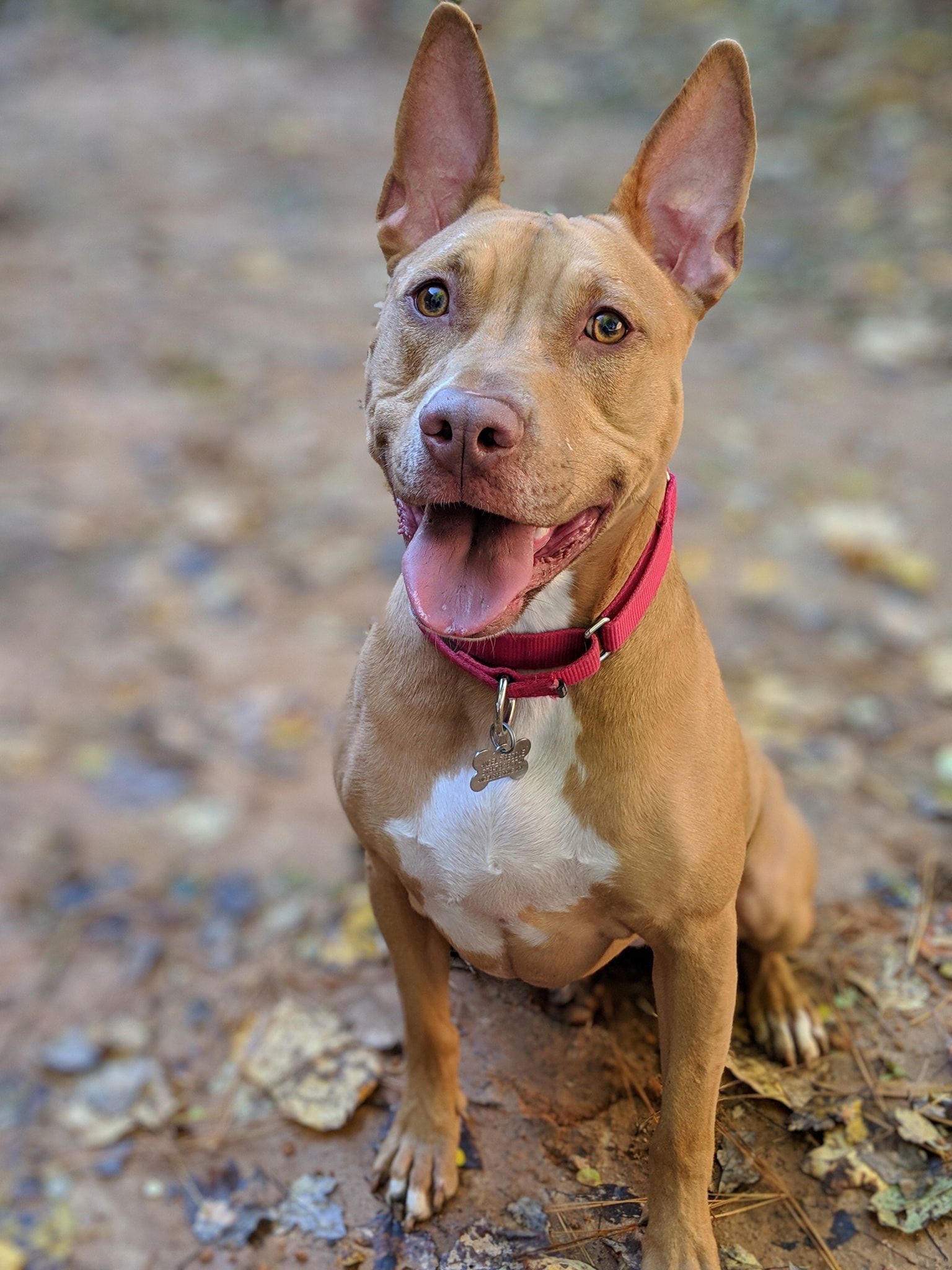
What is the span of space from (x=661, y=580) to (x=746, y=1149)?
4.01 feet

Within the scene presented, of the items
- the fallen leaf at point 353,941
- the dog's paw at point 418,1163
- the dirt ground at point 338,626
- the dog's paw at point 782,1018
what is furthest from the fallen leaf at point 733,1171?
the fallen leaf at point 353,941

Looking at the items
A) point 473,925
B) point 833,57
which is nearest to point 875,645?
point 473,925

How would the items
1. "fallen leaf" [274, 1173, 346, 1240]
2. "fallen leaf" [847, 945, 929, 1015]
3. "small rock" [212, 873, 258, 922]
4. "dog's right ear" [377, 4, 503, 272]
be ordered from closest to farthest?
"dog's right ear" [377, 4, 503, 272]
"fallen leaf" [274, 1173, 346, 1240]
"fallen leaf" [847, 945, 929, 1015]
"small rock" [212, 873, 258, 922]

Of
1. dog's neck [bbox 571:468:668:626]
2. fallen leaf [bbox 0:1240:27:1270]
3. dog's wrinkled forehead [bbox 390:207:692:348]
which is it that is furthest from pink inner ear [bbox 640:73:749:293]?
fallen leaf [bbox 0:1240:27:1270]

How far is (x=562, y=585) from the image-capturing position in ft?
6.90

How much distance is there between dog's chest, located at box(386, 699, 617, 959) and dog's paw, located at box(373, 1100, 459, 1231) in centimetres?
64

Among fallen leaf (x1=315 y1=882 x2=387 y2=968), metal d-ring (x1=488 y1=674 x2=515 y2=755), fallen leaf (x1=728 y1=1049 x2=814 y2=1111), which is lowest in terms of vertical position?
fallen leaf (x1=315 y1=882 x2=387 y2=968)

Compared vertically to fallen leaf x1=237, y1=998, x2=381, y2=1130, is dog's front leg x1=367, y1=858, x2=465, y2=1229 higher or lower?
higher

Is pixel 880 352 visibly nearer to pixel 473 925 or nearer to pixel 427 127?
pixel 427 127

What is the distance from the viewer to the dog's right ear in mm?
2188

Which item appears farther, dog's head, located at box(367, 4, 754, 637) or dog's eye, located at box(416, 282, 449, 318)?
dog's eye, located at box(416, 282, 449, 318)

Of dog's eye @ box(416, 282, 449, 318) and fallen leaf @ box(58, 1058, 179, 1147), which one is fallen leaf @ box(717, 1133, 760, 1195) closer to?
fallen leaf @ box(58, 1058, 179, 1147)

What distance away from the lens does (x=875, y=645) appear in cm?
469

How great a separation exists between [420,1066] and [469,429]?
148 cm
